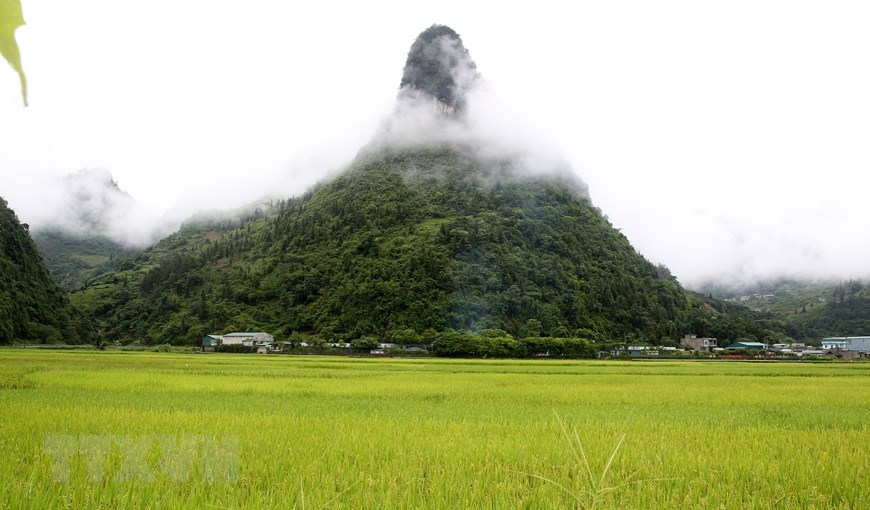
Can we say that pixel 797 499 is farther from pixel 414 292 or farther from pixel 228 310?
pixel 228 310

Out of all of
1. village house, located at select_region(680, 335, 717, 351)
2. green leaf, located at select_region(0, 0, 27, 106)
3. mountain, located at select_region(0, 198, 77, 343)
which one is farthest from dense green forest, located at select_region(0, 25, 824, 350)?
green leaf, located at select_region(0, 0, 27, 106)

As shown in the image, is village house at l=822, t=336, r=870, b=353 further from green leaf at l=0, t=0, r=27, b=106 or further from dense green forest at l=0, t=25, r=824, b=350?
green leaf at l=0, t=0, r=27, b=106

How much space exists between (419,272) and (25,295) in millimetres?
60024

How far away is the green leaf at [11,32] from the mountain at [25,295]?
85.8m

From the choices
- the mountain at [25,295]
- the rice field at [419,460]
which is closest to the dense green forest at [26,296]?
the mountain at [25,295]

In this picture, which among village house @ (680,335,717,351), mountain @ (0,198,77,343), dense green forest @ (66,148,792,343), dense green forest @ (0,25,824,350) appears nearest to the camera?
mountain @ (0,198,77,343)

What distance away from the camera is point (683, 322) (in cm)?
10781

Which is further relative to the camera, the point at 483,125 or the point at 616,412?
the point at 483,125

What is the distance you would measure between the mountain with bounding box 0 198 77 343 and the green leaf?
282 ft

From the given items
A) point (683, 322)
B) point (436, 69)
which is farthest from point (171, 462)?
point (436, 69)

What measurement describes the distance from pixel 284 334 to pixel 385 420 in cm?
9031

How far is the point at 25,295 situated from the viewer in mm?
79438

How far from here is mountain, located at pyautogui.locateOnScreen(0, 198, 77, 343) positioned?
72625 mm

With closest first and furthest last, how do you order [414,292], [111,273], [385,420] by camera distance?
[385,420] < [414,292] < [111,273]
